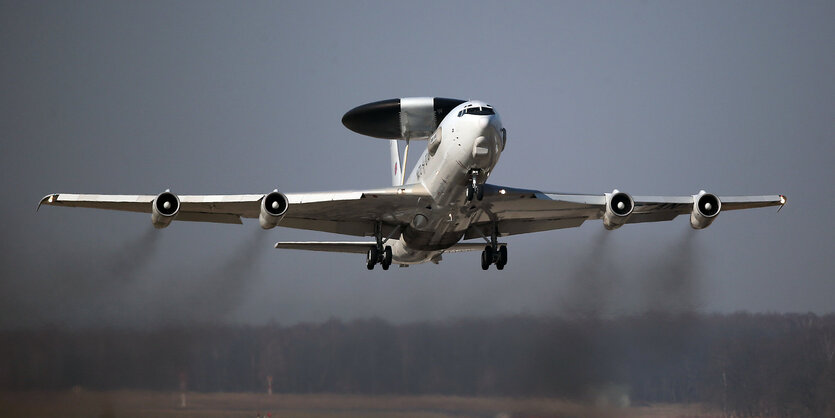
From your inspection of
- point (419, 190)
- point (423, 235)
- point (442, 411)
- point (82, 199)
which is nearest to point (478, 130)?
point (419, 190)

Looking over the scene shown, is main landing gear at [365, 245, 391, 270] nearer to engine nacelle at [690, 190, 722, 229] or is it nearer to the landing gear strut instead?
the landing gear strut

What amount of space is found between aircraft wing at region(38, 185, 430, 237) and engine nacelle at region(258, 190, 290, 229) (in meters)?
0.90

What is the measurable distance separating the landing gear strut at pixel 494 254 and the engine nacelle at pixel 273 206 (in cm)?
870

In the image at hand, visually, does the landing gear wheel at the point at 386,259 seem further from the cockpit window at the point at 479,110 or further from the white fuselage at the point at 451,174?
the cockpit window at the point at 479,110

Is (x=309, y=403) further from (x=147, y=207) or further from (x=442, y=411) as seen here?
(x=147, y=207)

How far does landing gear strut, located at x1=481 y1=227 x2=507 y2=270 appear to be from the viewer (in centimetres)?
4269

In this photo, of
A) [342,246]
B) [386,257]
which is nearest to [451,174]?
[386,257]

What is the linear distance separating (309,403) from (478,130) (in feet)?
43.5

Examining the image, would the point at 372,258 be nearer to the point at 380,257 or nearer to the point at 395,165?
the point at 380,257

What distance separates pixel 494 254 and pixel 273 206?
922 cm

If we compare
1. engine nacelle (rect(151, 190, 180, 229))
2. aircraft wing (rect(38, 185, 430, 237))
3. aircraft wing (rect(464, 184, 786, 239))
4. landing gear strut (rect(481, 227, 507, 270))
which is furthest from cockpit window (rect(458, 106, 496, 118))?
engine nacelle (rect(151, 190, 180, 229))

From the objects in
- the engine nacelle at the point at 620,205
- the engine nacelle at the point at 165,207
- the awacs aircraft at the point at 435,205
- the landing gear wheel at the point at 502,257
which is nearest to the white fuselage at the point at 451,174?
the awacs aircraft at the point at 435,205

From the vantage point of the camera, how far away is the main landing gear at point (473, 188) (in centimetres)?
3662

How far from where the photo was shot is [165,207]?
38.2 m
